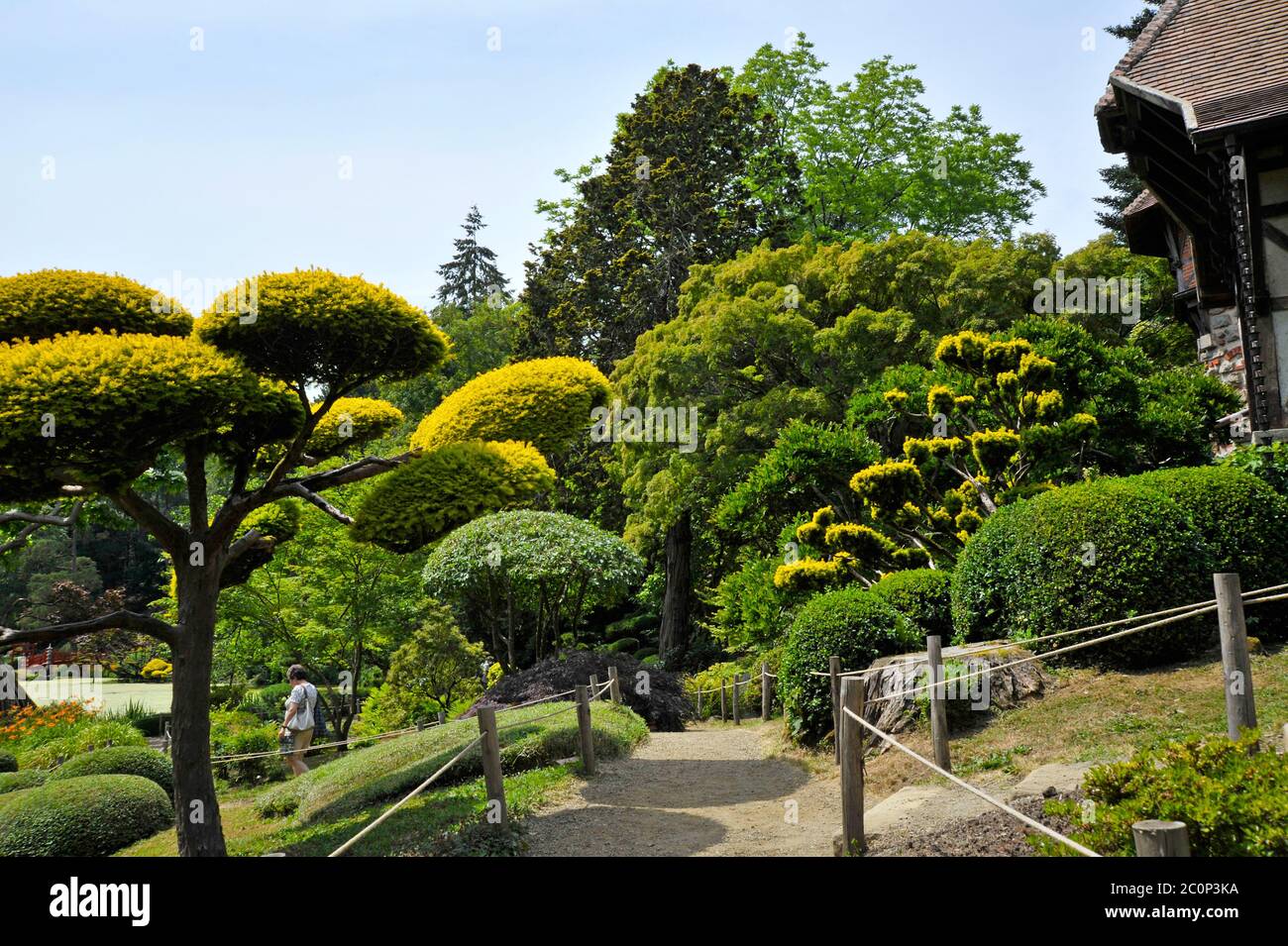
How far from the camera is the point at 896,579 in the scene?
13406 millimetres

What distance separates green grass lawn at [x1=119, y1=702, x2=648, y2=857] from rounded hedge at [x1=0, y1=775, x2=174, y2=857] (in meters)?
0.32

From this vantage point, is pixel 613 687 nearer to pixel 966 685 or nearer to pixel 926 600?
pixel 926 600

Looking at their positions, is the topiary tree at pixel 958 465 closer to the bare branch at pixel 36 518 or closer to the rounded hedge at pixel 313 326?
the rounded hedge at pixel 313 326

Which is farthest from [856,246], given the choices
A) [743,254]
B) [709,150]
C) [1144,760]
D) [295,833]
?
[1144,760]

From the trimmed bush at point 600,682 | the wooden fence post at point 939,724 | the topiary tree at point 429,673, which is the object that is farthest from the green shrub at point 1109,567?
the topiary tree at point 429,673

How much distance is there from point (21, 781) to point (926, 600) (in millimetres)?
14826

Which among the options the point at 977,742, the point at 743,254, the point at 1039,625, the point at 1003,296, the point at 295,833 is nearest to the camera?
the point at 977,742

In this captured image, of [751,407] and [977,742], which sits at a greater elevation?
[751,407]

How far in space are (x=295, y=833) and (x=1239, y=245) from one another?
13.2m

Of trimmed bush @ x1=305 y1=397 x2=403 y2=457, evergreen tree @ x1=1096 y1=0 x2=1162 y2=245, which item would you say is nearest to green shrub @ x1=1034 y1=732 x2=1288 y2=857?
trimmed bush @ x1=305 y1=397 x2=403 y2=457

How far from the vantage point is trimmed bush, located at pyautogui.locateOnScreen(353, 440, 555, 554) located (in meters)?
11.1

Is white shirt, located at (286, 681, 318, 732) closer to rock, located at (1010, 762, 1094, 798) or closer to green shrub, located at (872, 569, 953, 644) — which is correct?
green shrub, located at (872, 569, 953, 644)

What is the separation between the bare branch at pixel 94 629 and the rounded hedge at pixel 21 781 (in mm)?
7838
